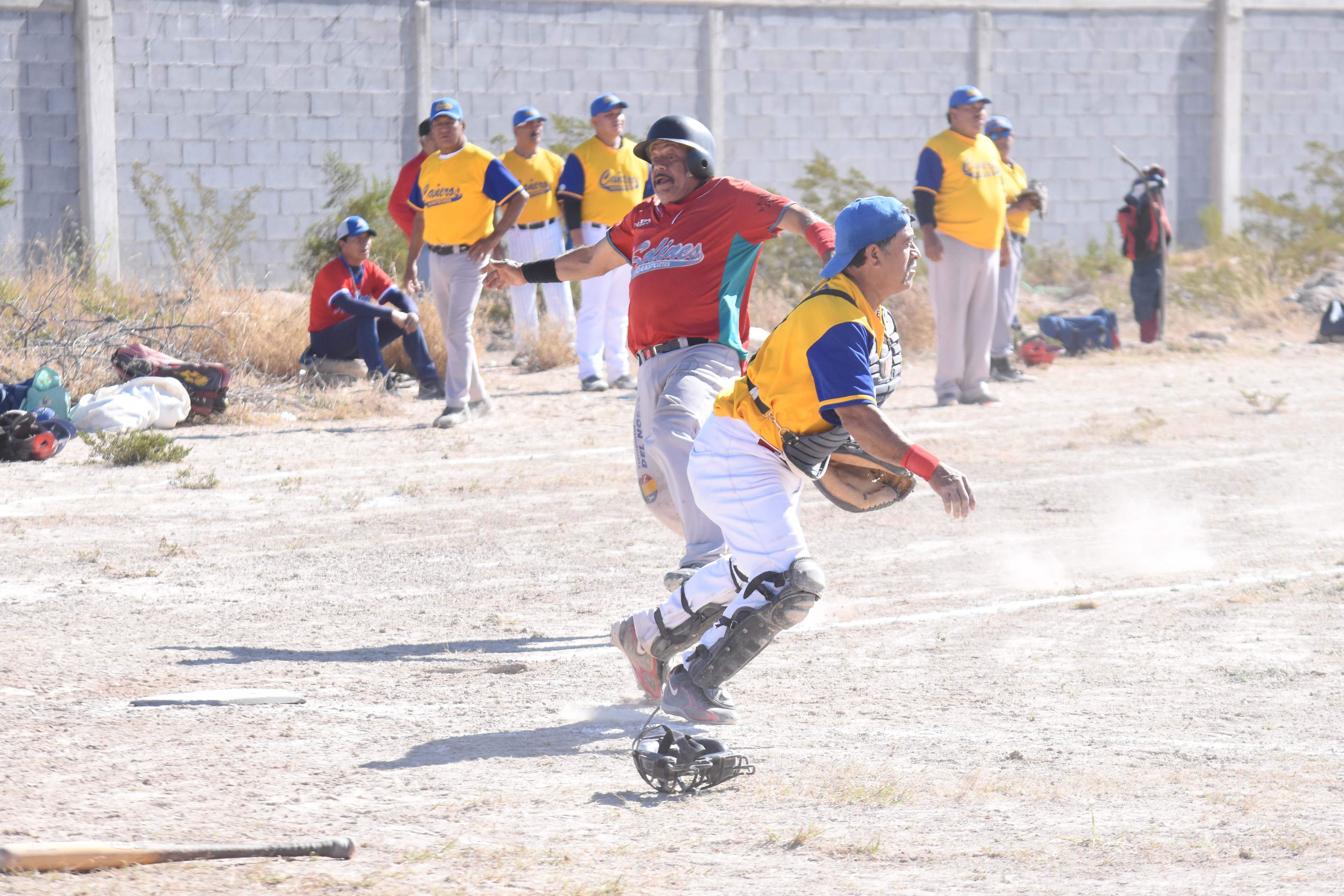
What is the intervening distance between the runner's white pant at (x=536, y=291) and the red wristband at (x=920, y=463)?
358 inches

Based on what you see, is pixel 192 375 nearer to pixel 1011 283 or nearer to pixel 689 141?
pixel 689 141

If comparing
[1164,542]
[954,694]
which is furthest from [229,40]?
[954,694]

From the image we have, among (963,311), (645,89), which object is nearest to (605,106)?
(963,311)

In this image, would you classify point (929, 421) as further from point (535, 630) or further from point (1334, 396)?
point (535, 630)

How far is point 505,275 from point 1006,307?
26.9 feet

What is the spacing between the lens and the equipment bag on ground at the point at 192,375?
38.1ft

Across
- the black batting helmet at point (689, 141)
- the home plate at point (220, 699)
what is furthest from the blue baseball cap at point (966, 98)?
the home plate at point (220, 699)

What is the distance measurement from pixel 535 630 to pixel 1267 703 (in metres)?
2.78

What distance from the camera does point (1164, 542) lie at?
8.09 metres

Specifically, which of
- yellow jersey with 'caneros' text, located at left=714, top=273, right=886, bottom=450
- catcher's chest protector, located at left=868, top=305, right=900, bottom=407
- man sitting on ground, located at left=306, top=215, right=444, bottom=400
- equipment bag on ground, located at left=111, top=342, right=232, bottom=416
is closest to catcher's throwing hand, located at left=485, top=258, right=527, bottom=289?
yellow jersey with 'caneros' text, located at left=714, top=273, right=886, bottom=450

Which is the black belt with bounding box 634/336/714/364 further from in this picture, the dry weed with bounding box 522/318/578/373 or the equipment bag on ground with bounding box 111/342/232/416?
the dry weed with bounding box 522/318/578/373

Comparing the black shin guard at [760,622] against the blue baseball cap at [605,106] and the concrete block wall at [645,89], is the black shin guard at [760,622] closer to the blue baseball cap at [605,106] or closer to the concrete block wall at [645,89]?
the blue baseball cap at [605,106]

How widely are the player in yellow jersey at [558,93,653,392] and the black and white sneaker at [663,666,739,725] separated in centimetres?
818

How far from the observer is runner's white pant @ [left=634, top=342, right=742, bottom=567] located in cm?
591
